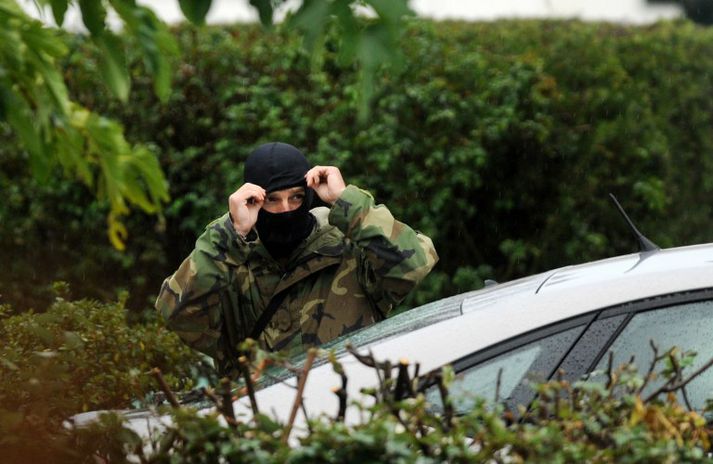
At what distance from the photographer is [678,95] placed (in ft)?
32.5

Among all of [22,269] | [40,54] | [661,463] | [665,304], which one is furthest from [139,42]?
[22,269]

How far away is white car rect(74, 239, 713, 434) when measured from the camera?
11.4 ft

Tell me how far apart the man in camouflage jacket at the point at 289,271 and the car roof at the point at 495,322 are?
852 mm

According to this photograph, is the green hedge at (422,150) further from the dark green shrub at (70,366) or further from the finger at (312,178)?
the finger at (312,178)

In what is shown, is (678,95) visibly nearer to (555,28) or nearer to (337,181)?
(555,28)

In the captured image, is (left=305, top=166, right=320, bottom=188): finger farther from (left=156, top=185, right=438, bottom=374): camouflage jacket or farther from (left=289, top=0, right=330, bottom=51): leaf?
(left=289, top=0, right=330, bottom=51): leaf

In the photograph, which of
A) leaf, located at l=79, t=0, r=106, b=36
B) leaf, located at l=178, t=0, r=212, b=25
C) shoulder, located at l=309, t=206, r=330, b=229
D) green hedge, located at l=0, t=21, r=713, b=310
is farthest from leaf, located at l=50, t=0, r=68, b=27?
green hedge, located at l=0, t=21, r=713, b=310

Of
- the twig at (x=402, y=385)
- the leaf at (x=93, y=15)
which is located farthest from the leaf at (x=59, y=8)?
the twig at (x=402, y=385)

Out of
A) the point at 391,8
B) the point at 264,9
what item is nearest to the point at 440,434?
the point at 391,8

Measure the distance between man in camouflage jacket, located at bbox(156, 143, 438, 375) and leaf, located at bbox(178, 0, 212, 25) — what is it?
1776 mm

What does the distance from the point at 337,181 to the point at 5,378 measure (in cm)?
142

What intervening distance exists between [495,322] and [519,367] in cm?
13

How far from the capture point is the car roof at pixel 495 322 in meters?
3.48

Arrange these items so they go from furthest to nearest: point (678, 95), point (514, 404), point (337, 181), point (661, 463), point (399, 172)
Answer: point (678, 95), point (399, 172), point (337, 181), point (514, 404), point (661, 463)
